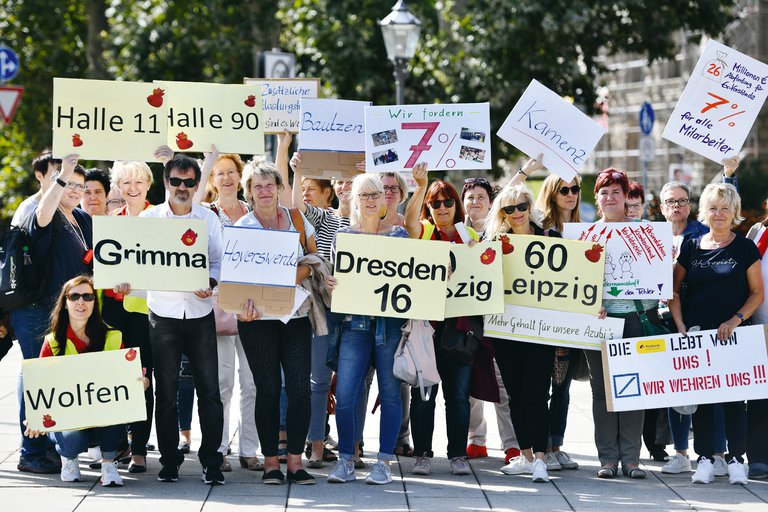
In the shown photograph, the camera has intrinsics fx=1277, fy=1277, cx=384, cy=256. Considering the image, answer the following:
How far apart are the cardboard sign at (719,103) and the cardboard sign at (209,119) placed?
9.67ft

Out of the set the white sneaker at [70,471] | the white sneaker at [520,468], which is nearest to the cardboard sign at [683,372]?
the white sneaker at [520,468]

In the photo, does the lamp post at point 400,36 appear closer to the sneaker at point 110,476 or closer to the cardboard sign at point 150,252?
the cardboard sign at point 150,252

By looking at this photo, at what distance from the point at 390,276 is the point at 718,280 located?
2.10 metres

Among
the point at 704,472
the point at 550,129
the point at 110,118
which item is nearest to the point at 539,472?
the point at 704,472

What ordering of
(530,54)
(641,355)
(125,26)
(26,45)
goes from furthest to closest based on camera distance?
(26,45), (125,26), (530,54), (641,355)

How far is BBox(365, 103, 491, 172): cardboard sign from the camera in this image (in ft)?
27.9

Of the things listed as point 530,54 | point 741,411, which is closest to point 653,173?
point 530,54

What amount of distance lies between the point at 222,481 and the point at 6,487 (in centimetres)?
129

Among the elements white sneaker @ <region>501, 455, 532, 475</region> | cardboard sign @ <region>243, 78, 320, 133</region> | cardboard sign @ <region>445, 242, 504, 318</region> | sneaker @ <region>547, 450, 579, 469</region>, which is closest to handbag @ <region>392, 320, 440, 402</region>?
cardboard sign @ <region>445, 242, 504, 318</region>

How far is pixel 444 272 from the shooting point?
7.97 meters

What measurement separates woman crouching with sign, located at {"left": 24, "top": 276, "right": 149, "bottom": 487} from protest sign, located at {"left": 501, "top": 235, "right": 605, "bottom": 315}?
97.3 inches

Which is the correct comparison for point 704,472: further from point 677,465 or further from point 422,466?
point 422,466

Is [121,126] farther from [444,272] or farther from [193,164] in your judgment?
[444,272]

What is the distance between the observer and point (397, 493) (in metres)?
7.68
